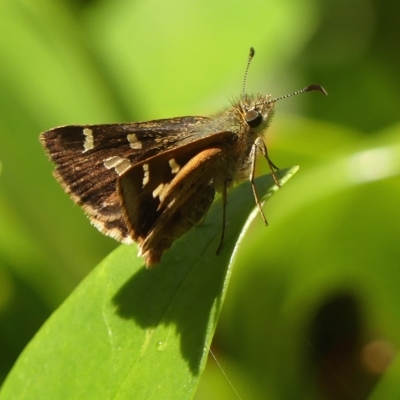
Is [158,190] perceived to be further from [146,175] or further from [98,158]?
[98,158]

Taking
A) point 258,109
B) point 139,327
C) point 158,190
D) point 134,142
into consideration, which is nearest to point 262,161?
point 258,109

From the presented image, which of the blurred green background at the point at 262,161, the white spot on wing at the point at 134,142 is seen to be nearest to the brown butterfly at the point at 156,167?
the white spot on wing at the point at 134,142

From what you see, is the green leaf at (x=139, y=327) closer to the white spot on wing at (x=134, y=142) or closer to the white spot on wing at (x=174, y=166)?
the white spot on wing at (x=174, y=166)

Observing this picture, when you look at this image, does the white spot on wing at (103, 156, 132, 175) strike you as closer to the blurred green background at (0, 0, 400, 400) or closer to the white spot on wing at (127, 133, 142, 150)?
the white spot on wing at (127, 133, 142, 150)

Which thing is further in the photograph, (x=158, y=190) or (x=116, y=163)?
(x=116, y=163)

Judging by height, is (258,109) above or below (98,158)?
below

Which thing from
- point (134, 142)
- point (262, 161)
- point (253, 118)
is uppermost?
point (134, 142)
